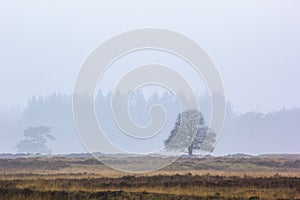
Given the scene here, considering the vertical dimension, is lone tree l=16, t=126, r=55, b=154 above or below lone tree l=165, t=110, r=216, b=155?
above

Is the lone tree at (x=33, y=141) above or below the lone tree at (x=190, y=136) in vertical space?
above

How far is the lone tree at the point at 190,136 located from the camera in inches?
3177

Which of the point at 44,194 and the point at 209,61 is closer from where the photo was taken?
the point at 44,194

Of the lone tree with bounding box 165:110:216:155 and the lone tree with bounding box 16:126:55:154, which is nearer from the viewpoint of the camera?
the lone tree with bounding box 165:110:216:155

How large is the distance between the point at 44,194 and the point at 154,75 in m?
28.2

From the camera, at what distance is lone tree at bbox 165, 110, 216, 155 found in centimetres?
8069

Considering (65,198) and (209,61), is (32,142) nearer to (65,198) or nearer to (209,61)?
(209,61)

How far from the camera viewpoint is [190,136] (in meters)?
81.0

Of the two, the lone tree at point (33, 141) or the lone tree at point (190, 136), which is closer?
the lone tree at point (190, 136)

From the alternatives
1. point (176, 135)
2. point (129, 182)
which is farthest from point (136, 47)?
point (176, 135)

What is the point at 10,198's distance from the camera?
25.5 meters

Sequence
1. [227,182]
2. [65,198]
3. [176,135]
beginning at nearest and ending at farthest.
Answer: [65,198] < [227,182] < [176,135]

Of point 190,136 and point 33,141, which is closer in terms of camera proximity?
point 190,136

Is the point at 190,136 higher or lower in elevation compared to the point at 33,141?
lower
